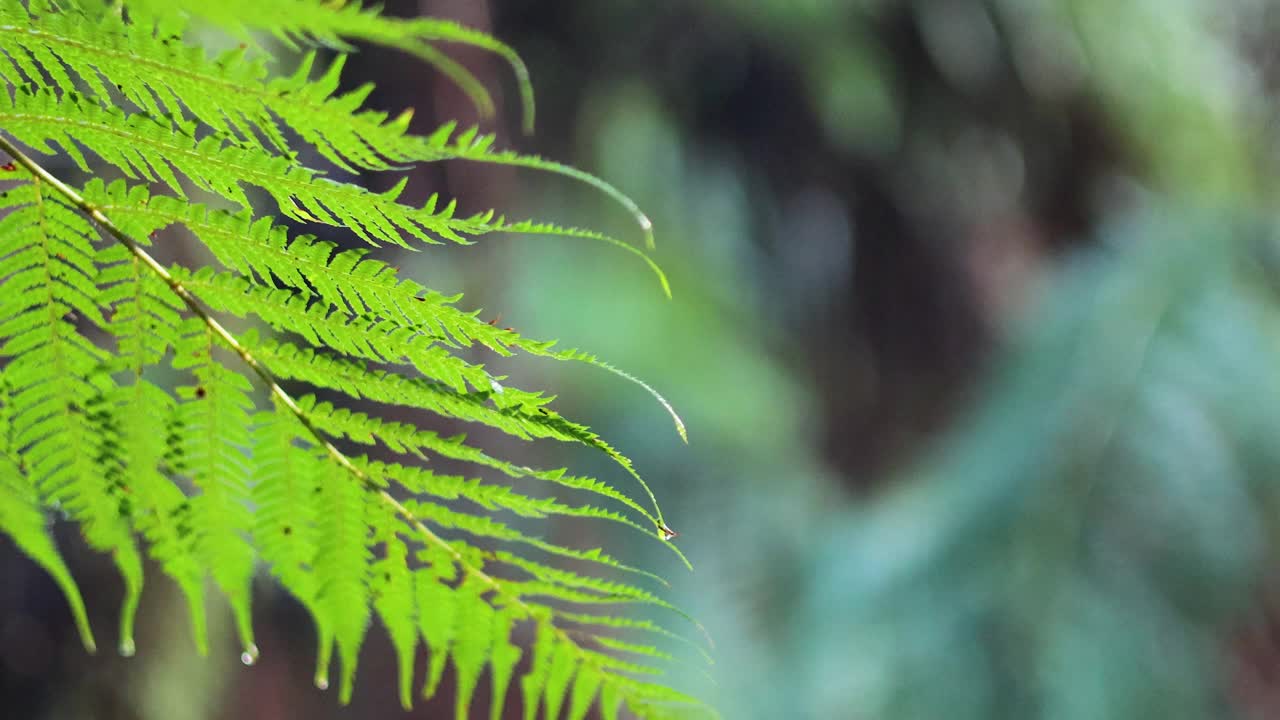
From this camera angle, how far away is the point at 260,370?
0.34 m

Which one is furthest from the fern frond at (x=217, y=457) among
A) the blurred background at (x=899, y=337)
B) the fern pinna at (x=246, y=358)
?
the blurred background at (x=899, y=337)

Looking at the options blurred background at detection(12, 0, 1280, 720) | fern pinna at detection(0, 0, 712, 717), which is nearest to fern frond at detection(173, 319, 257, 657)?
fern pinna at detection(0, 0, 712, 717)

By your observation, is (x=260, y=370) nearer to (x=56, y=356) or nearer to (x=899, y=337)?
(x=56, y=356)

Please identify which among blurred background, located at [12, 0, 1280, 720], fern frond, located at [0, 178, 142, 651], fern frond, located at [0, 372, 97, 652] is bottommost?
fern frond, located at [0, 372, 97, 652]

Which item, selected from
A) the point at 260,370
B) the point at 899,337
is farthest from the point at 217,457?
the point at 899,337

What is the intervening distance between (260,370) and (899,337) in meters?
2.50

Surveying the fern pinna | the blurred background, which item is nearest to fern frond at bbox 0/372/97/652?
the fern pinna

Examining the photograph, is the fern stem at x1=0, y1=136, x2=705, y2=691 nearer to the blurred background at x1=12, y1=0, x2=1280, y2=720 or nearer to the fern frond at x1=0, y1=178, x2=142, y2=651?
the fern frond at x1=0, y1=178, x2=142, y2=651

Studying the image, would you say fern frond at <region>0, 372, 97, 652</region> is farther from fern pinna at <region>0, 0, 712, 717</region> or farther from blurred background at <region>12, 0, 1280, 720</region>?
blurred background at <region>12, 0, 1280, 720</region>

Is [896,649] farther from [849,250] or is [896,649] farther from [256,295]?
[256,295]

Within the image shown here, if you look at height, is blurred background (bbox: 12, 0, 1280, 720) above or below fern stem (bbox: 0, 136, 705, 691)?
above

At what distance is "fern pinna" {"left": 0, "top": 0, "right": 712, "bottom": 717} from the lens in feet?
0.94

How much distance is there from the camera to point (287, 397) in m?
0.34

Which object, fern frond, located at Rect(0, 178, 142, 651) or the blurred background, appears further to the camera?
the blurred background
